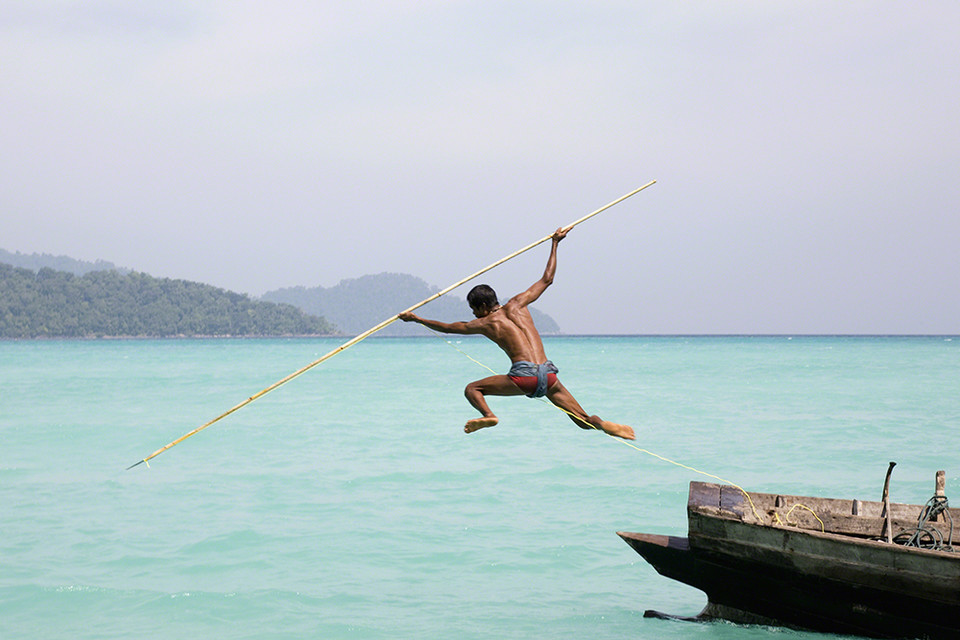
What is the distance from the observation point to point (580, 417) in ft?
28.5

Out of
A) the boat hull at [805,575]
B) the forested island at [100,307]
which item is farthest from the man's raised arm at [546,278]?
the forested island at [100,307]

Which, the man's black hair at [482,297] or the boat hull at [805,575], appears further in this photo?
the boat hull at [805,575]

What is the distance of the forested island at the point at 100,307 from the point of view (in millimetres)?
180125

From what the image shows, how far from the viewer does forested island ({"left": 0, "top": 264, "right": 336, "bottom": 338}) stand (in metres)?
180

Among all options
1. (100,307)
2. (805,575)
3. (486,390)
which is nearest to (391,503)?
(805,575)

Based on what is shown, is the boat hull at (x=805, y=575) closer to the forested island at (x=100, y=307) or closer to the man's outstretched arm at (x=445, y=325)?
the man's outstretched arm at (x=445, y=325)

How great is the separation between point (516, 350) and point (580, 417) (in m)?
0.87

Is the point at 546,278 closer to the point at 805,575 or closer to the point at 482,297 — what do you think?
the point at 482,297

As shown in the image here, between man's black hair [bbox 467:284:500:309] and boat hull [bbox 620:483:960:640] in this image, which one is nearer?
man's black hair [bbox 467:284:500:309]

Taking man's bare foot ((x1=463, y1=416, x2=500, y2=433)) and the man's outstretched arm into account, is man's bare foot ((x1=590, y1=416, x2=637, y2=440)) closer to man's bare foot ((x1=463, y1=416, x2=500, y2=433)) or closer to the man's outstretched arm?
man's bare foot ((x1=463, y1=416, x2=500, y2=433))

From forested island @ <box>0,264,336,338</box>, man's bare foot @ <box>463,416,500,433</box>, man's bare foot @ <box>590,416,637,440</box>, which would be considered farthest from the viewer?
forested island @ <box>0,264,336,338</box>

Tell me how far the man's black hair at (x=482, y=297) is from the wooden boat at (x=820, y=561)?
3.61m

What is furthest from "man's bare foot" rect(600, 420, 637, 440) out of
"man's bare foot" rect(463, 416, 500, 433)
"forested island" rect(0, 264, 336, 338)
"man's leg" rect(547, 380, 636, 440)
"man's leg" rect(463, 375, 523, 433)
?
"forested island" rect(0, 264, 336, 338)

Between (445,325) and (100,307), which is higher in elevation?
(100,307)
